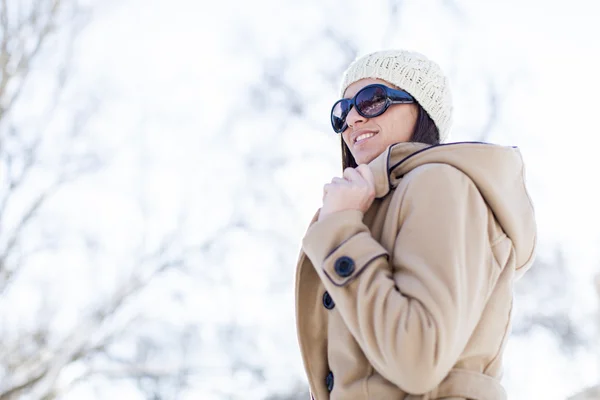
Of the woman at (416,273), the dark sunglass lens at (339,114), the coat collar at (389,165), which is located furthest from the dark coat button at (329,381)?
the dark sunglass lens at (339,114)

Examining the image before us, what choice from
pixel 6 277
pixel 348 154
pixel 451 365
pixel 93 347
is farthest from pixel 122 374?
pixel 451 365

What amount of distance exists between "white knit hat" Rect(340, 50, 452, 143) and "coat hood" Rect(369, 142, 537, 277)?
0.83ft

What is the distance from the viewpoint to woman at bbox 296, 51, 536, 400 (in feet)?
4.00

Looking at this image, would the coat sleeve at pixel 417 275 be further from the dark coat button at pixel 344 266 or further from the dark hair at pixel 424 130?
the dark hair at pixel 424 130

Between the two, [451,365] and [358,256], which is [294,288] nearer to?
[358,256]

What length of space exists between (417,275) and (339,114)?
0.66 metres

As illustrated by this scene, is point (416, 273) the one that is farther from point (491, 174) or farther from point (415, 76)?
point (415, 76)

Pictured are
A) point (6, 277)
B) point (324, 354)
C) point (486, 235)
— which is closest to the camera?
point (486, 235)

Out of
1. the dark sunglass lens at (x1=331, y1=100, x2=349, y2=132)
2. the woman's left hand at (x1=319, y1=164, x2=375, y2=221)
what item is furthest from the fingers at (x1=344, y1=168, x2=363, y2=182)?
the dark sunglass lens at (x1=331, y1=100, x2=349, y2=132)

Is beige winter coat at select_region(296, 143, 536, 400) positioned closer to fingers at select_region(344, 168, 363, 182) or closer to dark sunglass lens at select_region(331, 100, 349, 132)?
fingers at select_region(344, 168, 363, 182)

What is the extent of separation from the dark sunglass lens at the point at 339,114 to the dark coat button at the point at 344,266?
0.57 m

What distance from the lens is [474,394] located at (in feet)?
4.20

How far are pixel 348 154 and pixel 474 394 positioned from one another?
0.80m

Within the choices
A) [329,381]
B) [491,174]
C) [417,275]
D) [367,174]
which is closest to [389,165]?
[367,174]
